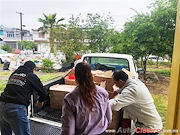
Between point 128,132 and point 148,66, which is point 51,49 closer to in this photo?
point 148,66

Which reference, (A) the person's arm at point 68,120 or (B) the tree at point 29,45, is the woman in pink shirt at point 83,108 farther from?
(B) the tree at point 29,45

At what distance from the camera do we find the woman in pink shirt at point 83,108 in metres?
1.02

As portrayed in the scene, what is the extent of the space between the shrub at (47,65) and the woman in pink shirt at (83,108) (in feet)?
14.9

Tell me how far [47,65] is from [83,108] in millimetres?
4945

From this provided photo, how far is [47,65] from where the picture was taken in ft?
18.7

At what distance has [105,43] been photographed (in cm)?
534

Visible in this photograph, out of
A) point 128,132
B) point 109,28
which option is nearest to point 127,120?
point 128,132

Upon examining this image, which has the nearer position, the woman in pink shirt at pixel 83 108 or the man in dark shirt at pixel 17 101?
the woman in pink shirt at pixel 83 108

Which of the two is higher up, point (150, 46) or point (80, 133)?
point (150, 46)

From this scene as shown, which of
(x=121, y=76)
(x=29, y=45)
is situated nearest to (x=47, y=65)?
(x=29, y=45)

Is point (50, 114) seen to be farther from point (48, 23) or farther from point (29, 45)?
point (48, 23)

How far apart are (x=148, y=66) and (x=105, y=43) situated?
5.82 ft

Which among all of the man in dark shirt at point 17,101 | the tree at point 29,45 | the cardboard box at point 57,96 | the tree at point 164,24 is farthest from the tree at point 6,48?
the tree at point 164,24

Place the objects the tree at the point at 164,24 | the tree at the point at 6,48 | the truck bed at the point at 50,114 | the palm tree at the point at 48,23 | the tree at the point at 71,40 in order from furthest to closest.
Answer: the palm tree at the point at 48,23
the tree at the point at 71,40
the tree at the point at 6,48
the tree at the point at 164,24
the truck bed at the point at 50,114
